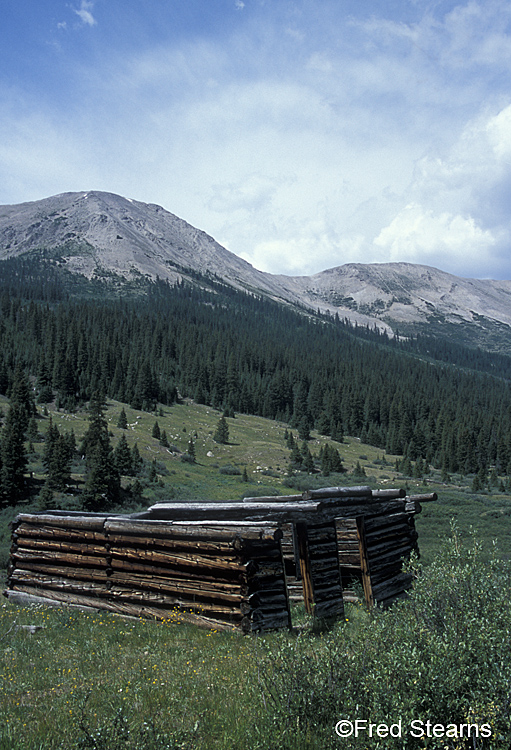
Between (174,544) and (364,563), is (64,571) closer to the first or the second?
(174,544)

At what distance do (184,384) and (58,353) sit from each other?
110 ft

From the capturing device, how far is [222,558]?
354 inches

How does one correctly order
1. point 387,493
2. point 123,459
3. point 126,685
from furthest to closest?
point 123,459 → point 387,493 → point 126,685

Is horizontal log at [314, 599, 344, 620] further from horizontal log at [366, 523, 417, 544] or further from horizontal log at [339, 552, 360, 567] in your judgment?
horizontal log at [366, 523, 417, 544]

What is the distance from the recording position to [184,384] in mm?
116250

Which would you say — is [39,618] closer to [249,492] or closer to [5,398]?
[249,492]

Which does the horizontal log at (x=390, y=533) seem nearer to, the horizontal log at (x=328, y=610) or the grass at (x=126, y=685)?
the horizontal log at (x=328, y=610)

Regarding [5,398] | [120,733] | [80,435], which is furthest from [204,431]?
[120,733]

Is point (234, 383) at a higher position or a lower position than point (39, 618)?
lower

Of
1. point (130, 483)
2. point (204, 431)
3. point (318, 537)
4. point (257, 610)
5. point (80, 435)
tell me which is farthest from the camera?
point (204, 431)

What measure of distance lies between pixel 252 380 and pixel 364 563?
113 meters

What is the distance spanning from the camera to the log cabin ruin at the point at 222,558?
8.94 metres

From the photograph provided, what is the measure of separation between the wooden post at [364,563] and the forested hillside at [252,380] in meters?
72.1

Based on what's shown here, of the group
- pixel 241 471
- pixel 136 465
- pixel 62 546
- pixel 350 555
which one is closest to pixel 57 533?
pixel 62 546
